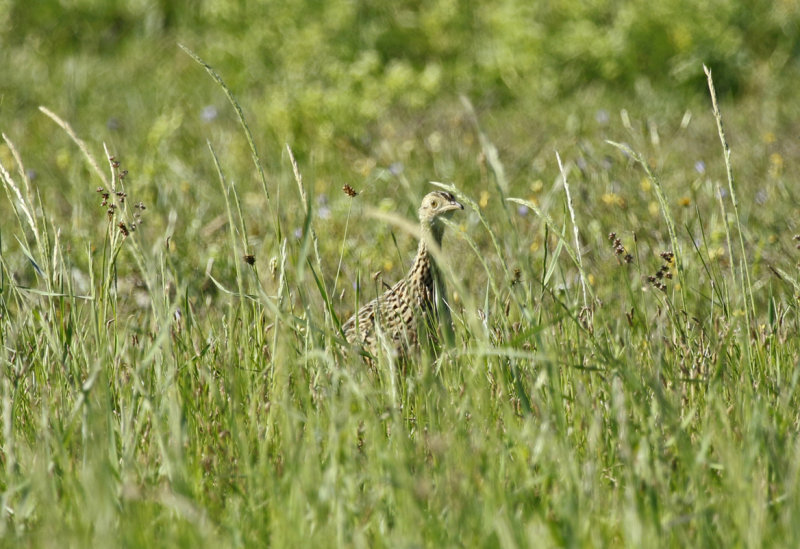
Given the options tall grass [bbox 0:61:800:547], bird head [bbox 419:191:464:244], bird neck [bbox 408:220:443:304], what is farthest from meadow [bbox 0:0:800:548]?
bird head [bbox 419:191:464:244]

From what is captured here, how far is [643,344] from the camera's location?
A: 11.4ft

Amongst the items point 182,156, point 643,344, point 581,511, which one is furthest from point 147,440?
point 182,156

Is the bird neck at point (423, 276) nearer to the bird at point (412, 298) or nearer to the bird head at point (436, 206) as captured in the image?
the bird at point (412, 298)

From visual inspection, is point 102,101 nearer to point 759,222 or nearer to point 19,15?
point 19,15

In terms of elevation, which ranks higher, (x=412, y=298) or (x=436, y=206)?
(x=436, y=206)

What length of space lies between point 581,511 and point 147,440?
4.09 ft

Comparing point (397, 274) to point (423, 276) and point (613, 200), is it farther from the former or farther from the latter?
point (613, 200)

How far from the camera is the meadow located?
97.0 inches

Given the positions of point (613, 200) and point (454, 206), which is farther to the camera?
point (613, 200)

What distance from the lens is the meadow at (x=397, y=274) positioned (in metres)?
2.46

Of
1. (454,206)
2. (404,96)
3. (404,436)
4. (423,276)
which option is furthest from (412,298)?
(404,96)

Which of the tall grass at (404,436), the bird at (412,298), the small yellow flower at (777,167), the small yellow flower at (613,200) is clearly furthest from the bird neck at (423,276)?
the small yellow flower at (777,167)

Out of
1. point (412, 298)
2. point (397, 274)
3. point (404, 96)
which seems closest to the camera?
point (412, 298)

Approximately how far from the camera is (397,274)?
541cm
